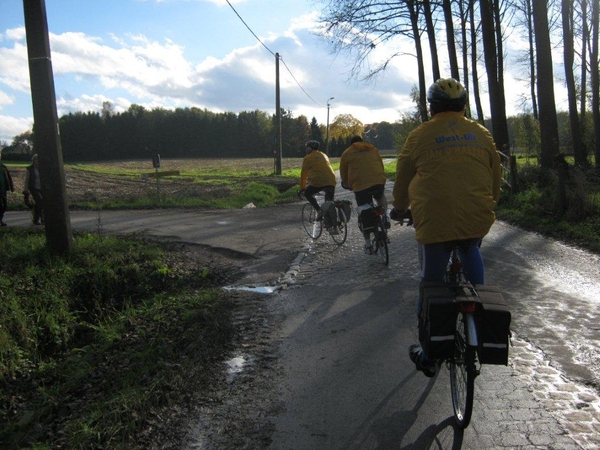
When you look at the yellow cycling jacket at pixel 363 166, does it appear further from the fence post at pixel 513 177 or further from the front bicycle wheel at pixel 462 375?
the fence post at pixel 513 177

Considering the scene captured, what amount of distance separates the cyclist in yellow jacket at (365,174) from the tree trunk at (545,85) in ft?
25.8

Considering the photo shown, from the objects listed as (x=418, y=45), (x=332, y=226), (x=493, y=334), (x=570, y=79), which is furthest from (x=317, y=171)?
(x=418, y=45)

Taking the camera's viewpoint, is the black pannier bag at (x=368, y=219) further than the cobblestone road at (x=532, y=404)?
Yes

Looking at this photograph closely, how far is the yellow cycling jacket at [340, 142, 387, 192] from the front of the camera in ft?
26.7

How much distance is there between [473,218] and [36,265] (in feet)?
20.7

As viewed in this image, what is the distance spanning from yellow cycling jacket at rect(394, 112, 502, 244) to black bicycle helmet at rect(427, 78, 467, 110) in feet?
0.22

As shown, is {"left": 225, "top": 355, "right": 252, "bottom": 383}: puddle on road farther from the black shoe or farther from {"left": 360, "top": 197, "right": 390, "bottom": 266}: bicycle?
{"left": 360, "top": 197, "right": 390, "bottom": 266}: bicycle

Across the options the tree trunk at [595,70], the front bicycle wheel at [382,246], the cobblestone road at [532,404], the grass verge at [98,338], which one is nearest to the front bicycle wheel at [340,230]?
the front bicycle wheel at [382,246]

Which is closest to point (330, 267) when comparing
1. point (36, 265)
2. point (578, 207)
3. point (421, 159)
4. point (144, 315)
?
point (144, 315)

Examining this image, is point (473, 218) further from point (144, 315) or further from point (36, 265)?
point (36, 265)

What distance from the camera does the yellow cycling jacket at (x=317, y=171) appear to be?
10.0 metres

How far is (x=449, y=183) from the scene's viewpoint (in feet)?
10.8

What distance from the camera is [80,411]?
3.75 m

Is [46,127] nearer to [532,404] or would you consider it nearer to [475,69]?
[532,404]
